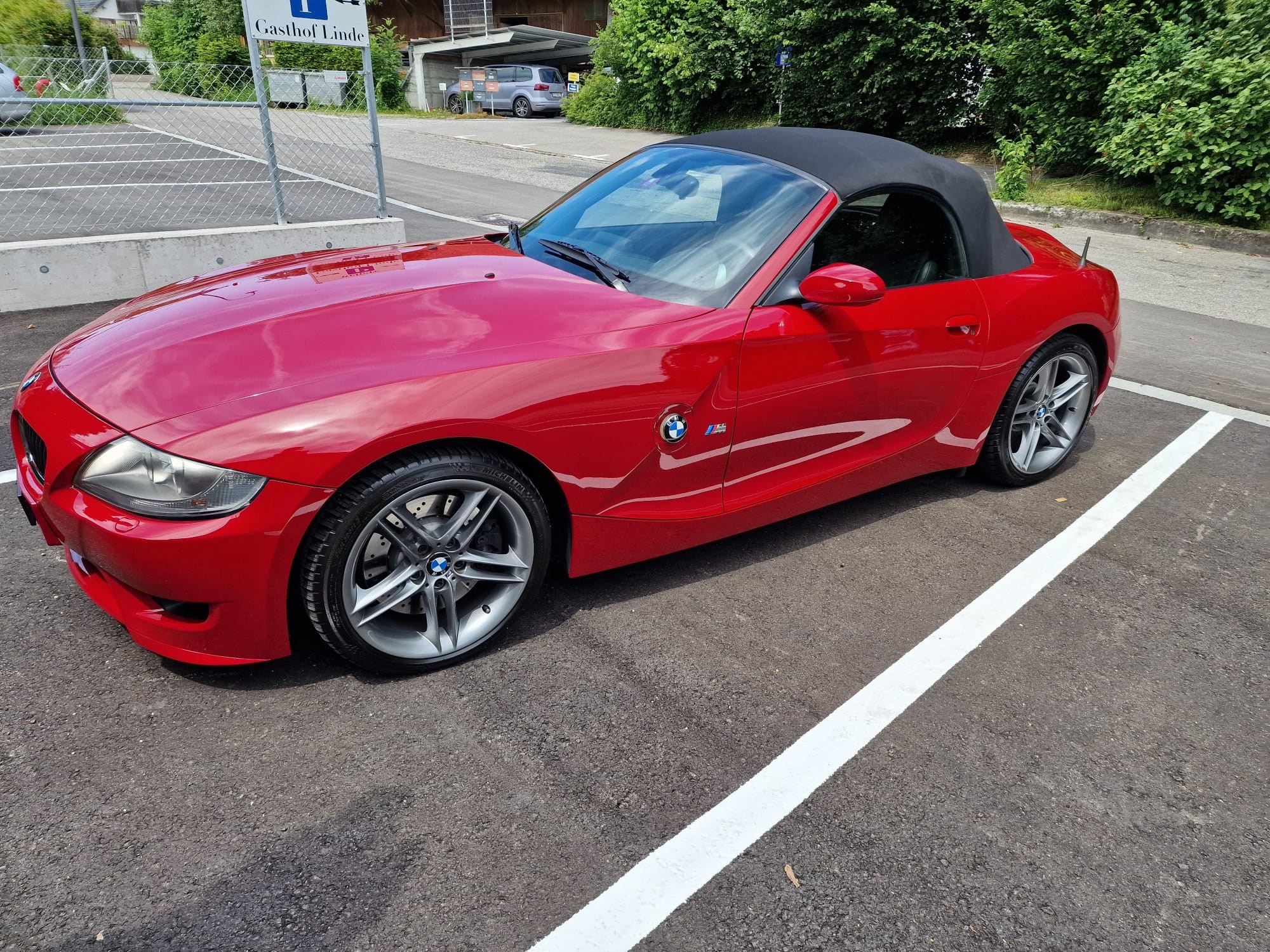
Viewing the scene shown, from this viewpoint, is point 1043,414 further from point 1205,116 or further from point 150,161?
point 150,161

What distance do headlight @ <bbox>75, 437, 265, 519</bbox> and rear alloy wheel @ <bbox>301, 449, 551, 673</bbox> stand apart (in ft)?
0.74

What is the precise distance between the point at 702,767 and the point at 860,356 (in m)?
1.63

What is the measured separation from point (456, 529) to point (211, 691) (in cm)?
84

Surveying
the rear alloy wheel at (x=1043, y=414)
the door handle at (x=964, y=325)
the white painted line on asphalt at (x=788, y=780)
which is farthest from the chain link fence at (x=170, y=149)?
the white painted line on asphalt at (x=788, y=780)

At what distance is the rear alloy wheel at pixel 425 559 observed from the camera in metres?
2.50

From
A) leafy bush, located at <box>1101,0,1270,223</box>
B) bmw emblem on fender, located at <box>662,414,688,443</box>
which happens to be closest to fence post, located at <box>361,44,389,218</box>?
bmw emblem on fender, located at <box>662,414,688,443</box>

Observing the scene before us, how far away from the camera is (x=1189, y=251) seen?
11344 mm

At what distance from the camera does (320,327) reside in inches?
108

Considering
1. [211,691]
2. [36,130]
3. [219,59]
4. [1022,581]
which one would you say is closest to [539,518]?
[211,691]

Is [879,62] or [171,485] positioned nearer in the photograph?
[171,485]

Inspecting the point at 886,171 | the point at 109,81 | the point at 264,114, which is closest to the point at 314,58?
the point at 109,81

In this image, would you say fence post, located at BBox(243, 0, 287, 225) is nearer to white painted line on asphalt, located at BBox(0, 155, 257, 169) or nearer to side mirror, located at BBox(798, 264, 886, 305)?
side mirror, located at BBox(798, 264, 886, 305)

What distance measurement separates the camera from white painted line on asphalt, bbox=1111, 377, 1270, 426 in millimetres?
5477

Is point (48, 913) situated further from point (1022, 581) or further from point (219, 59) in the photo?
point (219, 59)
